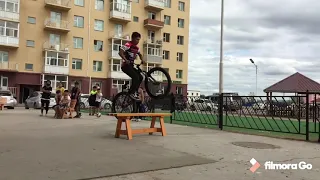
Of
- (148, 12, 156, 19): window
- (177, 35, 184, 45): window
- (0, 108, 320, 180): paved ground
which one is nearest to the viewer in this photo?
(0, 108, 320, 180): paved ground

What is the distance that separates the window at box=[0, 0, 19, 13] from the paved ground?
4162 centimetres

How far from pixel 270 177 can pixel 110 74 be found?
49644mm

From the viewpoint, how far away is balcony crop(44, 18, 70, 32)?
48.6 metres

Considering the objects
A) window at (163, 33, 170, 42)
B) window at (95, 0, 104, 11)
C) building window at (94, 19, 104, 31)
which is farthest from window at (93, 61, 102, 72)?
window at (163, 33, 170, 42)

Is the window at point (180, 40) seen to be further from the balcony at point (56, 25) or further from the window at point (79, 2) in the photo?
the balcony at point (56, 25)

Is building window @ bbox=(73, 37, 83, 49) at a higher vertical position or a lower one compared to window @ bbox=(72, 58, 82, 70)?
higher

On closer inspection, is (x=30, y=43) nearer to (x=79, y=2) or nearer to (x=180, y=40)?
(x=79, y=2)

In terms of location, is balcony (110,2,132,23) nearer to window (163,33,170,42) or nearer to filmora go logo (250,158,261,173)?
window (163,33,170,42)

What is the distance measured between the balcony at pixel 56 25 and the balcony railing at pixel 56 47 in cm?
208

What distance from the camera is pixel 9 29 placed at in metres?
45.9

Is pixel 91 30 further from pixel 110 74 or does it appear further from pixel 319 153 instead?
pixel 319 153

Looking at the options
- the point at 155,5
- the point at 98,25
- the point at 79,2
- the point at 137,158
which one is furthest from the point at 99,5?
the point at 137,158

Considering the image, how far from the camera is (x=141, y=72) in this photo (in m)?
10.1

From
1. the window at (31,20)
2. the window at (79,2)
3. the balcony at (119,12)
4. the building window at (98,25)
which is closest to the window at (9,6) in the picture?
the window at (31,20)
